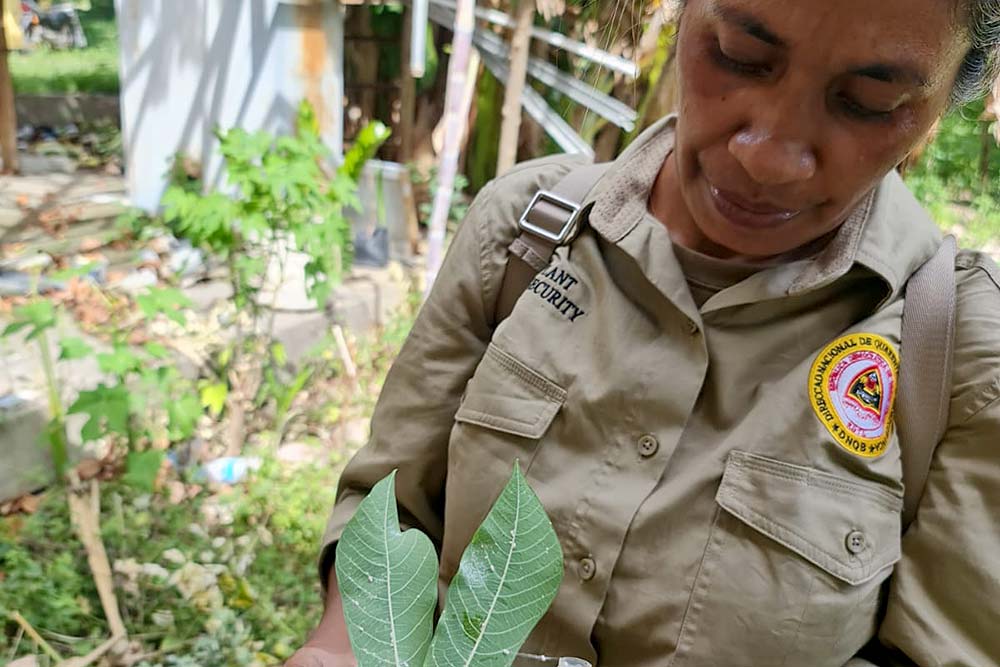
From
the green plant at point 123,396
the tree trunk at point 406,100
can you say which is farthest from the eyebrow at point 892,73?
the tree trunk at point 406,100

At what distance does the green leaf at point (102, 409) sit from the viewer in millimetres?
1871

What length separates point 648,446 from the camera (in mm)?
810

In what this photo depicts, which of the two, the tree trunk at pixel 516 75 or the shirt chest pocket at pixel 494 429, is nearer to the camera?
the shirt chest pocket at pixel 494 429

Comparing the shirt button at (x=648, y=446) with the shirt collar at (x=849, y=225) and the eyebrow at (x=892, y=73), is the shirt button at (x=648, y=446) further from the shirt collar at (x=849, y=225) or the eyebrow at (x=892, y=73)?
the eyebrow at (x=892, y=73)

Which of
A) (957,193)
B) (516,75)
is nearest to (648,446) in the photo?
(516,75)

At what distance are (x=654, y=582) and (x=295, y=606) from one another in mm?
1443

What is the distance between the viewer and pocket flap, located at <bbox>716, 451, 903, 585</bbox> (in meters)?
0.74

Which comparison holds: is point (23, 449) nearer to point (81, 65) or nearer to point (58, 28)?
point (81, 65)

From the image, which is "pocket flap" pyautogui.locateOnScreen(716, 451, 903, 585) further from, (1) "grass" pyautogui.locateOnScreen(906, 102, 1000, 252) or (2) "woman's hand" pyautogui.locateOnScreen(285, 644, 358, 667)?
(1) "grass" pyautogui.locateOnScreen(906, 102, 1000, 252)

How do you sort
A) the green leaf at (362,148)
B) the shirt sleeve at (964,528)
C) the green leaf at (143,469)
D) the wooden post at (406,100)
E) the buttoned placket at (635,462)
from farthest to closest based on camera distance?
the wooden post at (406,100) → the green leaf at (362,148) → the green leaf at (143,469) → the buttoned placket at (635,462) → the shirt sleeve at (964,528)

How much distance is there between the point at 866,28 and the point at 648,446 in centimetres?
41

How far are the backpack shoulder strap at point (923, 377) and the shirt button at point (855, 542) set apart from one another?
0.06m

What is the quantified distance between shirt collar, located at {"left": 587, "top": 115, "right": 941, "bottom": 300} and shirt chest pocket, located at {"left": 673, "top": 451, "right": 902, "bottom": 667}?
18cm

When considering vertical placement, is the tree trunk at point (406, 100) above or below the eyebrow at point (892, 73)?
below
